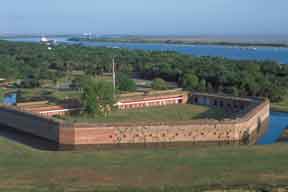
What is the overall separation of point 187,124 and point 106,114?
9.09 meters

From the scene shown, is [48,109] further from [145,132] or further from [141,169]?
[141,169]

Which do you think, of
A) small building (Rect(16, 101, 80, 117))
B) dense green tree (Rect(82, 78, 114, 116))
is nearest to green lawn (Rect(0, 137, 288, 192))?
dense green tree (Rect(82, 78, 114, 116))

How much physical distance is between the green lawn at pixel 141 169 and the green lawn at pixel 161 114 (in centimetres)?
1033

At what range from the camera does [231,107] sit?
151ft

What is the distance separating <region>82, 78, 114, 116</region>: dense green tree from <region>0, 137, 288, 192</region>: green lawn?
1018cm

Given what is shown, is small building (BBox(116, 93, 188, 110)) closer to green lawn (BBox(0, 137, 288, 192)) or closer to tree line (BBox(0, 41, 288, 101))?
tree line (BBox(0, 41, 288, 101))

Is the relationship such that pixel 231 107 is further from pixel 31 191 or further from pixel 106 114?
pixel 31 191

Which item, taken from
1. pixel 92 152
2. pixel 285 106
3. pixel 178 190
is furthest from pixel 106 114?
pixel 178 190

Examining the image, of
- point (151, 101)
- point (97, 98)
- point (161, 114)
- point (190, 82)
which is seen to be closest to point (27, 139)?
point (97, 98)

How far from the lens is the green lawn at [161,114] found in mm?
38500

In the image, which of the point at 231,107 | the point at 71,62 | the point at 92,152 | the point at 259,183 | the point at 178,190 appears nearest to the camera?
the point at 178,190

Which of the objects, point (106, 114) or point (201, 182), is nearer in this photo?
point (201, 182)

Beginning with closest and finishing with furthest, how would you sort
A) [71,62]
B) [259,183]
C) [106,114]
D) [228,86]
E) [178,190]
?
[178,190] < [259,183] < [106,114] < [228,86] < [71,62]

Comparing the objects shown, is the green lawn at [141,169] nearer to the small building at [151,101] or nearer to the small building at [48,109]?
the small building at [48,109]
